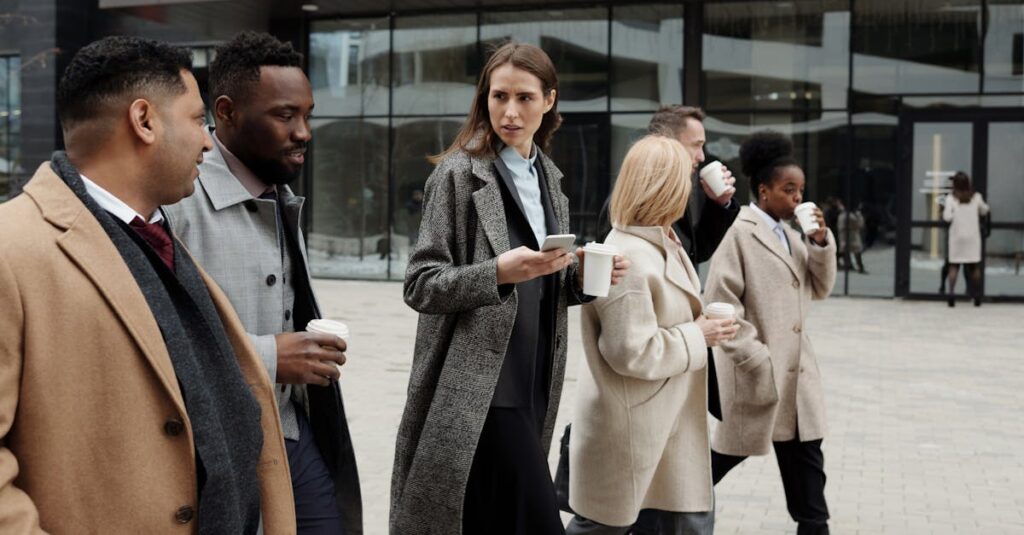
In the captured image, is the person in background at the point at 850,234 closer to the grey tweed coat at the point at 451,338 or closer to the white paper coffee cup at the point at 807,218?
the white paper coffee cup at the point at 807,218

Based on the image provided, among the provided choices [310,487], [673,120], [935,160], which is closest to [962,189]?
[935,160]

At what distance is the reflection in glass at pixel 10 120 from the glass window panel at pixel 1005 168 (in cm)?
1801

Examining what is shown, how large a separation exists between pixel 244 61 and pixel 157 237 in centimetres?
83

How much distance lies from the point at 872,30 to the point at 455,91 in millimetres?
7188

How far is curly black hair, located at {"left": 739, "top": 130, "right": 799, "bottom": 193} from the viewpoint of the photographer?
484 cm

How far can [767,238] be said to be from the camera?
4691 mm

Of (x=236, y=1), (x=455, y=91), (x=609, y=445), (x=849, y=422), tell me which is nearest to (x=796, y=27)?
(x=455, y=91)

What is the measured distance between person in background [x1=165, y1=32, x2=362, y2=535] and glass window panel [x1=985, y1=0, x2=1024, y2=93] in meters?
16.4

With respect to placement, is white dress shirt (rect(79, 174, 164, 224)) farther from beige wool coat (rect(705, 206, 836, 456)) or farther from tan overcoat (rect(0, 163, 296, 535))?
beige wool coat (rect(705, 206, 836, 456))

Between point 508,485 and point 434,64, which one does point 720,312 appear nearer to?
Answer: point 508,485

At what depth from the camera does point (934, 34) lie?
17156 mm

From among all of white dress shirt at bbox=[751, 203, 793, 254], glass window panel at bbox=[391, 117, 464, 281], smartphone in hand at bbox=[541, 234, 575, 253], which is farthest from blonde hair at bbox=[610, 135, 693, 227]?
glass window panel at bbox=[391, 117, 464, 281]

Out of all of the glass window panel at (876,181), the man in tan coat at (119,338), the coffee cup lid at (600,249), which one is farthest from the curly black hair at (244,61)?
the glass window panel at (876,181)

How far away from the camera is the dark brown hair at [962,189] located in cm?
1598
